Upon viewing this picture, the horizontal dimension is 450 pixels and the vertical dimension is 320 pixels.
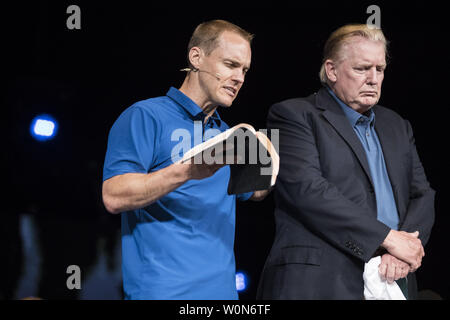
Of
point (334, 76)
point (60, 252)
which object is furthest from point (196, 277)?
point (60, 252)

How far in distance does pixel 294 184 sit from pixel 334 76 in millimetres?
553

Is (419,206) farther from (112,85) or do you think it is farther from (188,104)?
(112,85)

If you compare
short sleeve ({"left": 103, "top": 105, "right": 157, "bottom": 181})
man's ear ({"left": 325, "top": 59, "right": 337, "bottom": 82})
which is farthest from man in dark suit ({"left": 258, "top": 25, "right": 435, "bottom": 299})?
short sleeve ({"left": 103, "top": 105, "right": 157, "bottom": 181})

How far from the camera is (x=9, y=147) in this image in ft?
14.9

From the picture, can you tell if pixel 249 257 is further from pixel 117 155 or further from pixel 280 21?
pixel 117 155

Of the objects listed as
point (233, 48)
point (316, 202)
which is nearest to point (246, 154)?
point (316, 202)

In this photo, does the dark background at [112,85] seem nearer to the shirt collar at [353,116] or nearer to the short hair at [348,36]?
the short hair at [348,36]

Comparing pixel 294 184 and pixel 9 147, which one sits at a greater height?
pixel 9 147

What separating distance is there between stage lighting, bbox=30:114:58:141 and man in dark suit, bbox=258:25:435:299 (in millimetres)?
2807

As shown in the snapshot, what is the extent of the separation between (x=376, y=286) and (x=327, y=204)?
13.4 inches

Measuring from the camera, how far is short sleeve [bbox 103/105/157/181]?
1.83 metres

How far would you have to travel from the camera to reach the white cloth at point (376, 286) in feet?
6.20

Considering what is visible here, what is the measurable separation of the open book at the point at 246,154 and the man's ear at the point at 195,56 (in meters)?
0.68
